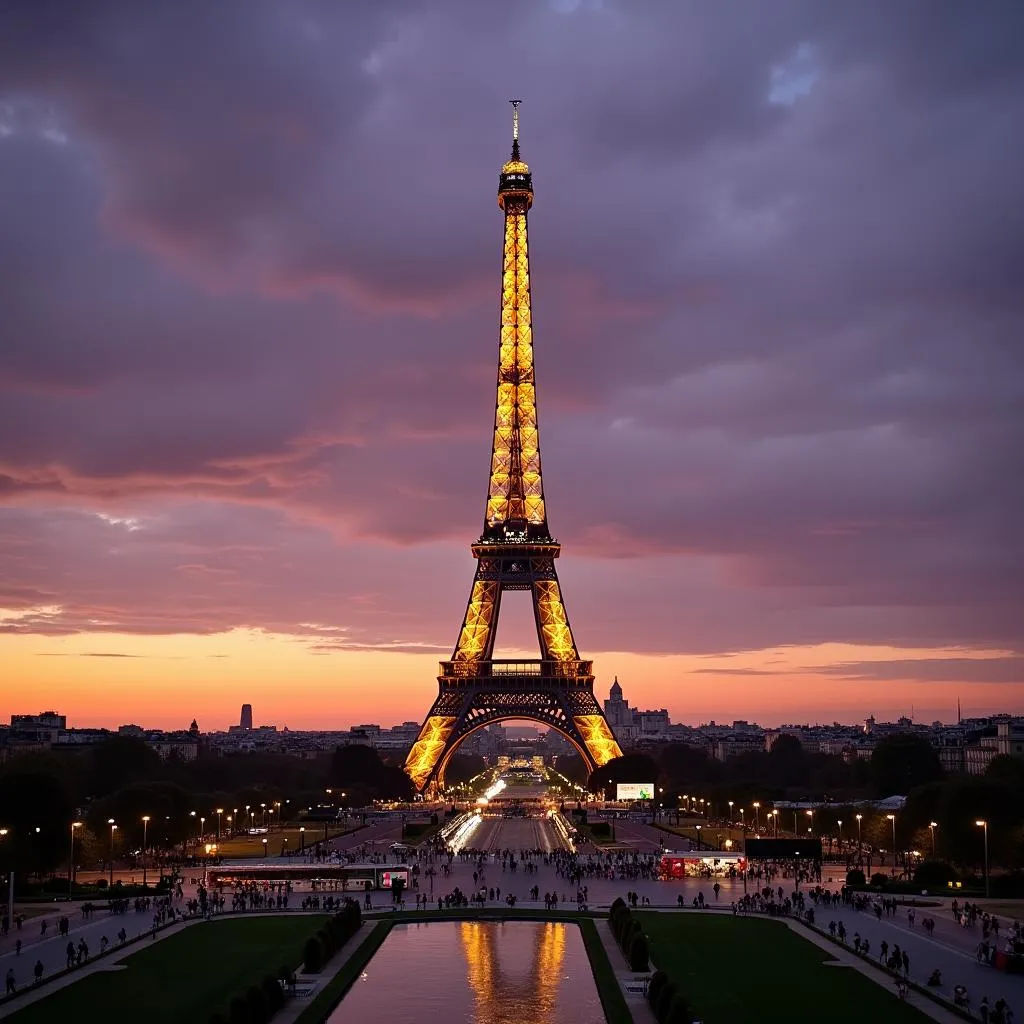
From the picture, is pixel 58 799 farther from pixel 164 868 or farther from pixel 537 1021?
pixel 537 1021

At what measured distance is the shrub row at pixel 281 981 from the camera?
35906 mm

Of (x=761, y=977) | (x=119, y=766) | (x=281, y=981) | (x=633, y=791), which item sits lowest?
(x=761, y=977)

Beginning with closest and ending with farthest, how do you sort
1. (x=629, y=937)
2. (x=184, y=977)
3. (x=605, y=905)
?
(x=184, y=977), (x=629, y=937), (x=605, y=905)

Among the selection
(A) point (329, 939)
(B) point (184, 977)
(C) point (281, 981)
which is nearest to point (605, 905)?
(A) point (329, 939)

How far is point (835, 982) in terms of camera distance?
43.8m

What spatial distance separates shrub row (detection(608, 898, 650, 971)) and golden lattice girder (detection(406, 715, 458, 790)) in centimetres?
7479

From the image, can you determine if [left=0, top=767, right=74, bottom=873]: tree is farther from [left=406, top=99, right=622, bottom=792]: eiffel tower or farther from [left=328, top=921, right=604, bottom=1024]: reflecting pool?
[left=406, top=99, right=622, bottom=792]: eiffel tower

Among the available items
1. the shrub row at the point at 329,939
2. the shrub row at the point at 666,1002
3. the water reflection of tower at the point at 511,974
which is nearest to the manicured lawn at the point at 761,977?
the shrub row at the point at 666,1002

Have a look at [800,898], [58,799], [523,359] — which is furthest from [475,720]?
[800,898]

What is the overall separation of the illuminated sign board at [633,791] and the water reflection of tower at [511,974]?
72.0m

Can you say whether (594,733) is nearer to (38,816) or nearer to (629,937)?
(38,816)

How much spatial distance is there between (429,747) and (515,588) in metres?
17.8

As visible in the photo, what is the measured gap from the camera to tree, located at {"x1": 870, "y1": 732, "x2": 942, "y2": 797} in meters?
136

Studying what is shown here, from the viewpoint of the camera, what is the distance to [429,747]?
130m
